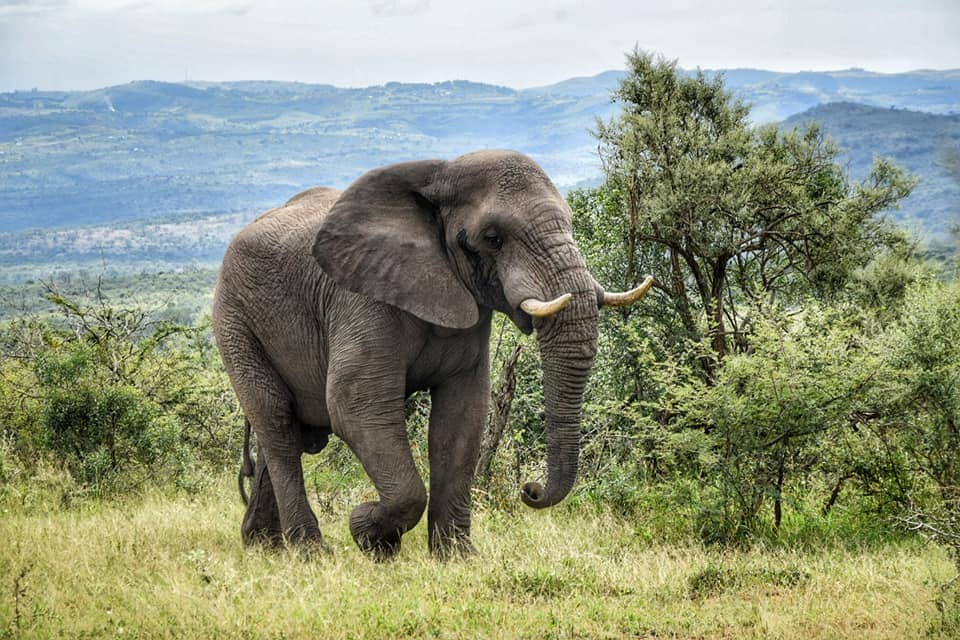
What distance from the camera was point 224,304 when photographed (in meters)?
9.25

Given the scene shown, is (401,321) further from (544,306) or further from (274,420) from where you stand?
(274,420)

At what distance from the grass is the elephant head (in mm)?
867

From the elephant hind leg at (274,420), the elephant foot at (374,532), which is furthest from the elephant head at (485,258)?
the elephant hind leg at (274,420)

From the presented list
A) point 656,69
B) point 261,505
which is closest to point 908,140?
point 656,69

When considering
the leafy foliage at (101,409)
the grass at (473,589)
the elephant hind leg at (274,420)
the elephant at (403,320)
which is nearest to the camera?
the grass at (473,589)

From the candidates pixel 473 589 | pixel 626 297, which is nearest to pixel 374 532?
pixel 473 589

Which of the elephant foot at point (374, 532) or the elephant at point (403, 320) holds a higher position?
the elephant at point (403, 320)

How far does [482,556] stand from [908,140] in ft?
370

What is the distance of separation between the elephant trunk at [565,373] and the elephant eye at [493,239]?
616mm

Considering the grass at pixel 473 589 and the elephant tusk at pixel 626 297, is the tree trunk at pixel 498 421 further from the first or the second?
the elephant tusk at pixel 626 297

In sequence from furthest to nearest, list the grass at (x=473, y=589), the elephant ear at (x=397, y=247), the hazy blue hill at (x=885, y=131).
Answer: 1. the hazy blue hill at (x=885, y=131)
2. the elephant ear at (x=397, y=247)
3. the grass at (x=473, y=589)

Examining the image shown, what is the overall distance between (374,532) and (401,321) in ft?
5.74

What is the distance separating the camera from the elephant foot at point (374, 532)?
27.6ft

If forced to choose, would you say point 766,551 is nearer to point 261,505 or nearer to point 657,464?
point 657,464
